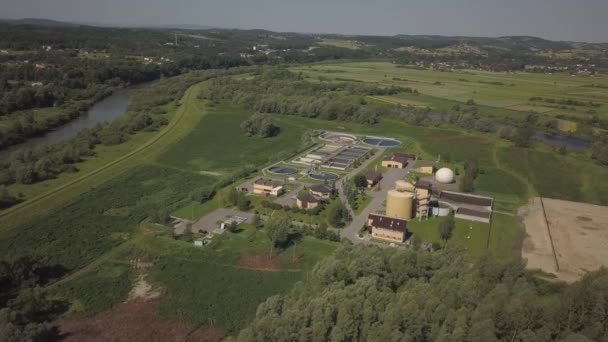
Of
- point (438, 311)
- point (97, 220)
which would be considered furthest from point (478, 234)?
point (97, 220)

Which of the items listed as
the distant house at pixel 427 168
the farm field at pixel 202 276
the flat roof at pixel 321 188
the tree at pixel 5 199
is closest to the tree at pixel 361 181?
the flat roof at pixel 321 188

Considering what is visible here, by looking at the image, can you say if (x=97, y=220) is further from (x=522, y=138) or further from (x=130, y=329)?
(x=522, y=138)

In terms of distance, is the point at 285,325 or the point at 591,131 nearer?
the point at 285,325

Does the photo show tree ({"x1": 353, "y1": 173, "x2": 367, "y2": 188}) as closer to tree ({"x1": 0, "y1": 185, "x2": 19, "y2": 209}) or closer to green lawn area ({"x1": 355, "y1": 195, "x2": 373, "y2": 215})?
green lawn area ({"x1": 355, "y1": 195, "x2": 373, "y2": 215})

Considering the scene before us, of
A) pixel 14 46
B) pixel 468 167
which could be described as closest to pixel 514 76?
pixel 468 167

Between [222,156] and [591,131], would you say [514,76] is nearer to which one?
[591,131]

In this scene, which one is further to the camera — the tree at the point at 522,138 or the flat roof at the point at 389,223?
the tree at the point at 522,138

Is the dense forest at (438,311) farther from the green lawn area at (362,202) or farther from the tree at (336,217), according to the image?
the green lawn area at (362,202)
